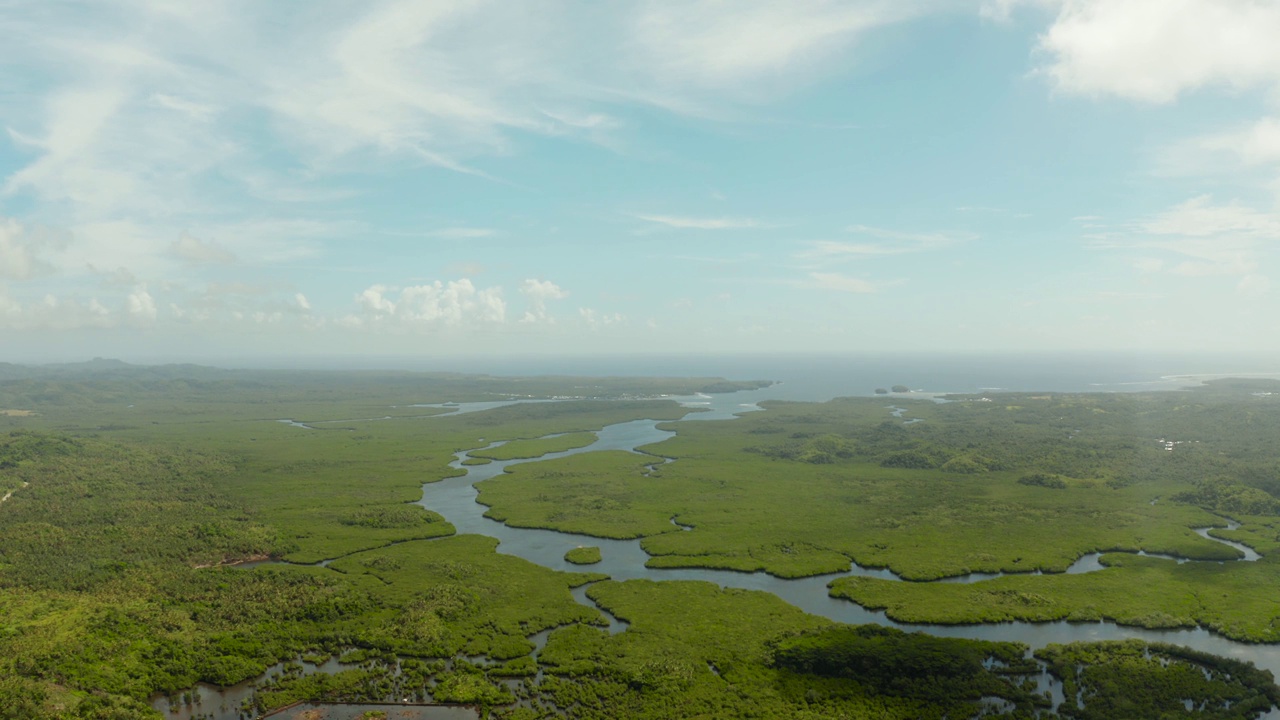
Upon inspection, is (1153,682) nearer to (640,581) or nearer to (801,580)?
(801,580)

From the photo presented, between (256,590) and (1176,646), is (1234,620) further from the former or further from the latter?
(256,590)

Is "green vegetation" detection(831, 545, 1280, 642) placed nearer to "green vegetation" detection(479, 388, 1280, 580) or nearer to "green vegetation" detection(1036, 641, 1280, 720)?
"green vegetation" detection(479, 388, 1280, 580)

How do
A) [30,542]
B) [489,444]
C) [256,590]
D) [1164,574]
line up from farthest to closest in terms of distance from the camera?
1. [489,444]
2. [30,542]
3. [1164,574]
4. [256,590]

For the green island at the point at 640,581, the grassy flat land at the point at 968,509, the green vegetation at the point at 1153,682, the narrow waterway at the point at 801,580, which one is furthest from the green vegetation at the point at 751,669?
the grassy flat land at the point at 968,509

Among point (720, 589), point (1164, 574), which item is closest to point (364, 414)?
point (720, 589)

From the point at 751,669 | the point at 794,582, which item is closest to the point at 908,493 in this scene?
the point at 794,582

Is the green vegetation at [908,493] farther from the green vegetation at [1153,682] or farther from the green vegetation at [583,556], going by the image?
the green vegetation at [1153,682]
